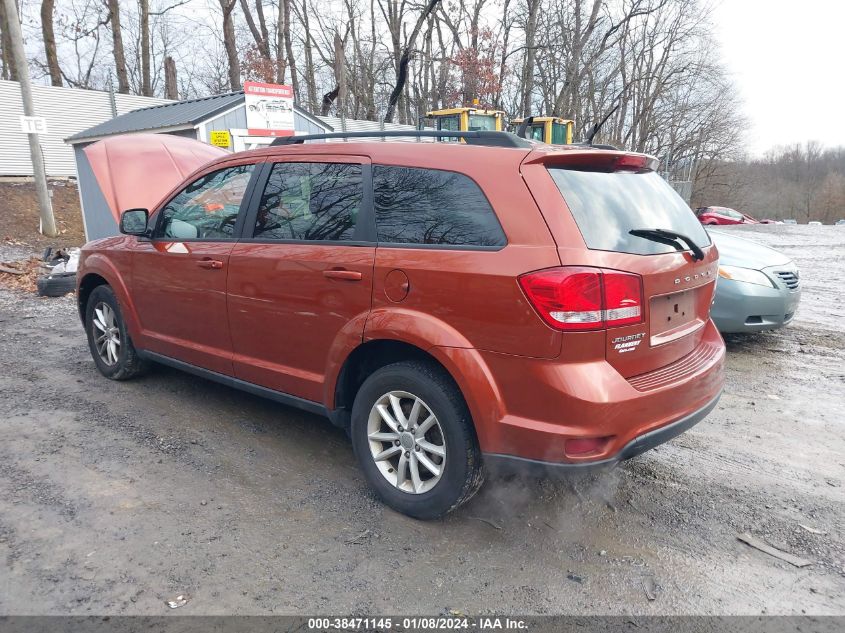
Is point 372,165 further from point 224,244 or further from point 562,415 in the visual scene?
point 562,415

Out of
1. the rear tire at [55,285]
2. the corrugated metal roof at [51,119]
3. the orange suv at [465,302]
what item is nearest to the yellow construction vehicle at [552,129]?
the corrugated metal roof at [51,119]

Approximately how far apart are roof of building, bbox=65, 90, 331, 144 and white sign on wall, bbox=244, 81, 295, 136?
241 millimetres

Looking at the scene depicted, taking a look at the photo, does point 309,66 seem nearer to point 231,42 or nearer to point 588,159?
point 231,42

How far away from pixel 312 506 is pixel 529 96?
31.1 meters

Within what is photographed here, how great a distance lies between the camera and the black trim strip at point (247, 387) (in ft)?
11.0

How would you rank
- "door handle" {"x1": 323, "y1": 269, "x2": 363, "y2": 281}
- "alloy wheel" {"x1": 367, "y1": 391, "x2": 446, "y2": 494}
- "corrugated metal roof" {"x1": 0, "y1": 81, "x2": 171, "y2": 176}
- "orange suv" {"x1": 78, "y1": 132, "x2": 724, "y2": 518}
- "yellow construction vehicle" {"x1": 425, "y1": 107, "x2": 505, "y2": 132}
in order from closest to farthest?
"orange suv" {"x1": 78, "y1": 132, "x2": 724, "y2": 518} → "alloy wheel" {"x1": 367, "y1": 391, "x2": 446, "y2": 494} → "door handle" {"x1": 323, "y1": 269, "x2": 363, "y2": 281} → "corrugated metal roof" {"x1": 0, "y1": 81, "x2": 171, "y2": 176} → "yellow construction vehicle" {"x1": 425, "y1": 107, "x2": 505, "y2": 132}

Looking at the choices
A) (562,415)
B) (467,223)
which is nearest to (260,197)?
(467,223)

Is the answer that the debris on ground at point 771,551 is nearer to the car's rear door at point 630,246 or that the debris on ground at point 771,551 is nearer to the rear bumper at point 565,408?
the rear bumper at point 565,408

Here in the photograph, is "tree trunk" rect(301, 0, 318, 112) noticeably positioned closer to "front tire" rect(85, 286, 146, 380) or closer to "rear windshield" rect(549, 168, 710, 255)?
"front tire" rect(85, 286, 146, 380)

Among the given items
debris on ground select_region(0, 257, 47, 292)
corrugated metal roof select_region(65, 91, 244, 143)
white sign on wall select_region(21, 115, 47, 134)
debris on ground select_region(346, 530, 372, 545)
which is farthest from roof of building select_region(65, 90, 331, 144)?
debris on ground select_region(346, 530, 372, 545)

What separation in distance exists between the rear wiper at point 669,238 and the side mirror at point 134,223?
133 inches

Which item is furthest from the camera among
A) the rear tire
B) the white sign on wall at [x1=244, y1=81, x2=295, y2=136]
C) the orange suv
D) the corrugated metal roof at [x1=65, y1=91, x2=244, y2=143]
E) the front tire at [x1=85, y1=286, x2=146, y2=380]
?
the white sign on wall at [x1=244, y1=81, x2=295, y2=136]

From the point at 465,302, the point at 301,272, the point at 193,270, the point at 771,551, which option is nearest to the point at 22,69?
the point at 193,270

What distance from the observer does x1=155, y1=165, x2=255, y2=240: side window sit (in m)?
3.76
